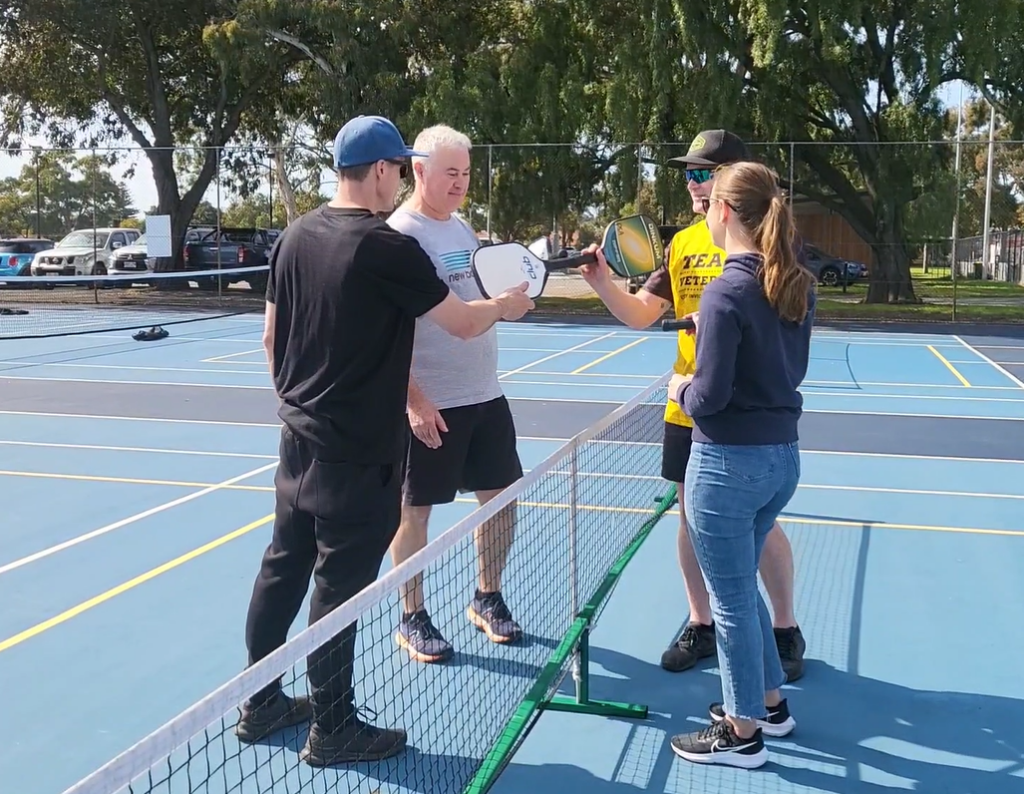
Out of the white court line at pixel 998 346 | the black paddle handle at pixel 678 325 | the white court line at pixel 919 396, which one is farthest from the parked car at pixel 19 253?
the black paddle handle at pixel 678 325

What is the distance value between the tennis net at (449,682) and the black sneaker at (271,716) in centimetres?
4

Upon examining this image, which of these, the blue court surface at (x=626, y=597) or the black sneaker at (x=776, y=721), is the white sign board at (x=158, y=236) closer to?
the blue court surface at (x=626, y=597)

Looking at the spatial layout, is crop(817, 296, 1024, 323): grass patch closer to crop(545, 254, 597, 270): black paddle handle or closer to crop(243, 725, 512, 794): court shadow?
crop(545, 254, 597, 270): black paddle handle

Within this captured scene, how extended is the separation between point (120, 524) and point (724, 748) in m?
4.14

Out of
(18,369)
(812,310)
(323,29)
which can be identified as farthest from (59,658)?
(323,29)

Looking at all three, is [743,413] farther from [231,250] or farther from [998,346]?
[231,250]

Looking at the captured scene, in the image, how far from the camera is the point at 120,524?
6.33 meters

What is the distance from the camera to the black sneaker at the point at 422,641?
4191 mm

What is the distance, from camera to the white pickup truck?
93.1ft

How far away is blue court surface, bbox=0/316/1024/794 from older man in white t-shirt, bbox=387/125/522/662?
0.58 metres

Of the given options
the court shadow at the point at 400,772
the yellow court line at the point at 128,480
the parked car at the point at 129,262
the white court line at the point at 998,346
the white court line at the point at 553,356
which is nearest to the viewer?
the court shadow at the point at 400,772

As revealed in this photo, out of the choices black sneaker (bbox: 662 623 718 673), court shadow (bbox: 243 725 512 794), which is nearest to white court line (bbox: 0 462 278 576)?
court shadow (bbox: 243 725 512 794)

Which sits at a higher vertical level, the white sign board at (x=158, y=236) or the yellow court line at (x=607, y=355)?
the white sign board at (x=158, y=236)

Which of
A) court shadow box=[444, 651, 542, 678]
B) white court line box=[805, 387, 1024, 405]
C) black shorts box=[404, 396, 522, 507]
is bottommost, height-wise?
court shadow box=[444, 651, 542, 678]
